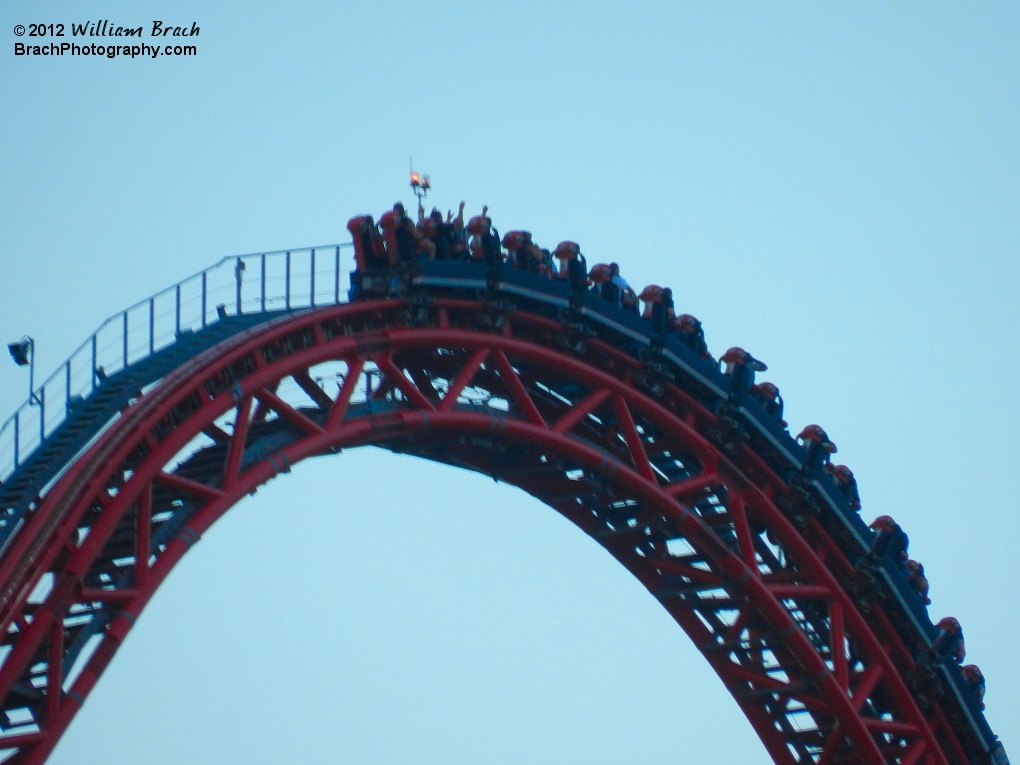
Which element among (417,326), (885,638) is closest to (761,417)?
(885,638)

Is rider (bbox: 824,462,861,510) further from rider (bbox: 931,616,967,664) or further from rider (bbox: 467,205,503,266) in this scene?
rider (bbox: 467,205,503,266)

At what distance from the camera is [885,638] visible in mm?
38281

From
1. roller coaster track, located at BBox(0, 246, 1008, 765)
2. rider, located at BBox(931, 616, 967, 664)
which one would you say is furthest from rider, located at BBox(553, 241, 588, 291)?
rider, located at BBox(931, 616, 967, 664)

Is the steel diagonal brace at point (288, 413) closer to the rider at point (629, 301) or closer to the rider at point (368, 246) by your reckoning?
the rider at point (368, 246)

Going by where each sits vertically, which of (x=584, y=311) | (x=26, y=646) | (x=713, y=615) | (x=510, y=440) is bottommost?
(x=26, y=646)

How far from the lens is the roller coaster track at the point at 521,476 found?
2592 cm

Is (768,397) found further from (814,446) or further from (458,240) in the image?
(458,240)

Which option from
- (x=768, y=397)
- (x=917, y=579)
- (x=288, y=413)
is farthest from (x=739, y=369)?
(x=288, y=413)

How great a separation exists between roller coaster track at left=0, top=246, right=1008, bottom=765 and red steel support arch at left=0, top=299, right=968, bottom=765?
0.14ft

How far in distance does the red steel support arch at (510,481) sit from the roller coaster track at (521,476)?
0.04m

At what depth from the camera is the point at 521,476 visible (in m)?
35.4

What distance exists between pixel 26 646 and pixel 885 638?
64.6 feet

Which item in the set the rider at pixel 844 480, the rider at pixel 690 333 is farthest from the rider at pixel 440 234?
the rider at pixel 844 480

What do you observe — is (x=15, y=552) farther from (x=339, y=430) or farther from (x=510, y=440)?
(x=510, y=440)
